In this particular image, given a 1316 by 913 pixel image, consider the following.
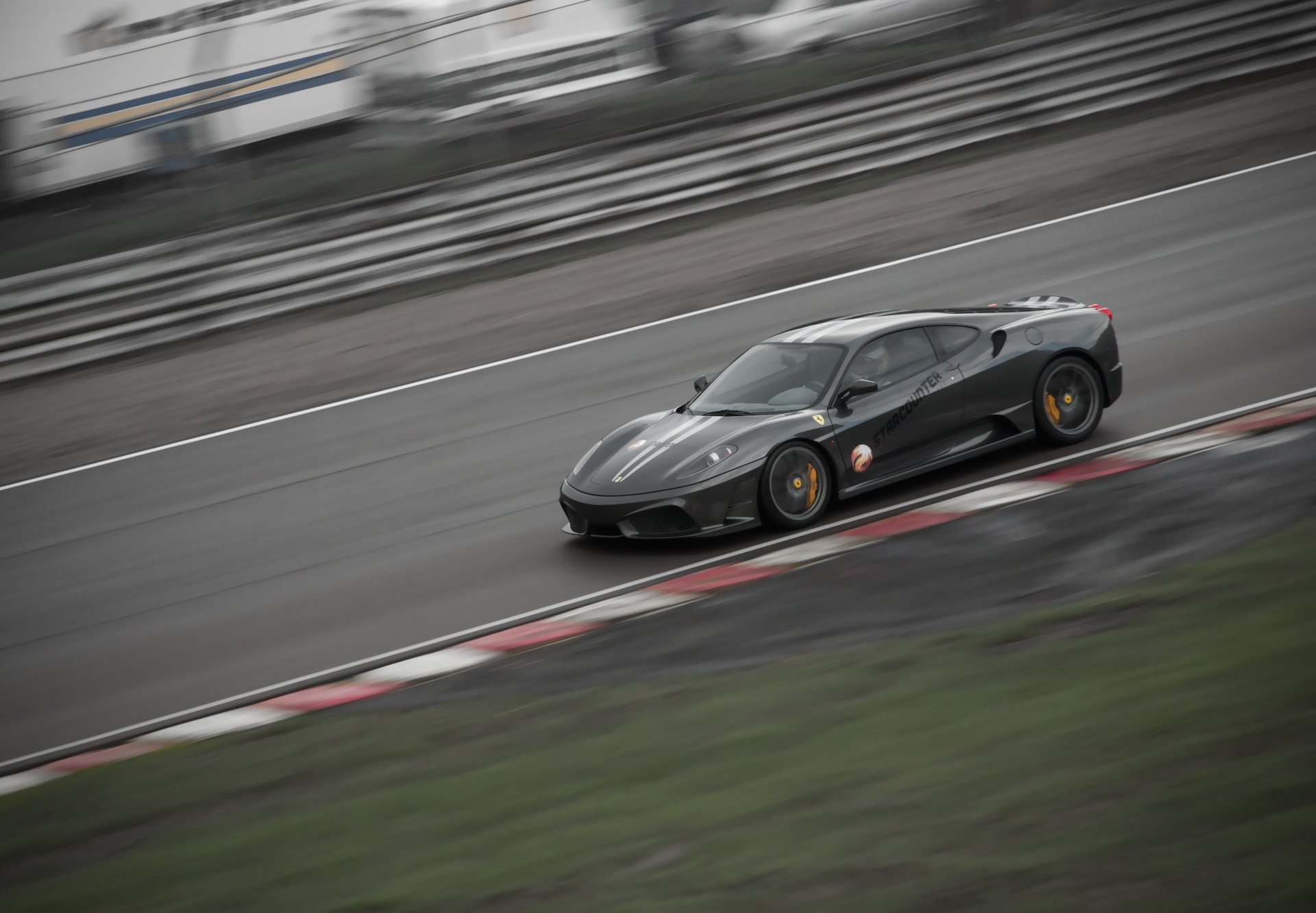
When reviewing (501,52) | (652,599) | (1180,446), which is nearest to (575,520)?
(652,599)

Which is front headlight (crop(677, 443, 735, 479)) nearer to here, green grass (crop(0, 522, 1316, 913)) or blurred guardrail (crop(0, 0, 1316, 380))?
green grass (crop(0, 522, 1316, 913))

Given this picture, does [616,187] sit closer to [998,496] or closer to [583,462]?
[583,462]

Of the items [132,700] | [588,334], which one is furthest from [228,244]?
[132,700]

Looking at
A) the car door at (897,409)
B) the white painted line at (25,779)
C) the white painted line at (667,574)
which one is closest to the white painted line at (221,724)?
the white painted line at (667,574)

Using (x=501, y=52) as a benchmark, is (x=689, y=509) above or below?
below

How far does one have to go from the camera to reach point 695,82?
21016 mm

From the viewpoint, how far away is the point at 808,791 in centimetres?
536

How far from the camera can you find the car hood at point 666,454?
9211 millimetres

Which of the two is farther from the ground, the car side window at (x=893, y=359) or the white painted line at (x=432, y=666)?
the car side window at (x=893, y=359)

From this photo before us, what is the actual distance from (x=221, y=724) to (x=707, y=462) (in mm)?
3347

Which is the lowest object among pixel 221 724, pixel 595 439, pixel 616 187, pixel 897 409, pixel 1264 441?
pixel 1264 441

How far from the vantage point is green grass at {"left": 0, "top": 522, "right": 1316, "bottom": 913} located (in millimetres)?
4473

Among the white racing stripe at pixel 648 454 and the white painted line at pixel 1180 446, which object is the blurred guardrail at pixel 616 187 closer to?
the white racing stripe at pixel 648 454

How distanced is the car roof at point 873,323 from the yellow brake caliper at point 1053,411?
0.69 meters
